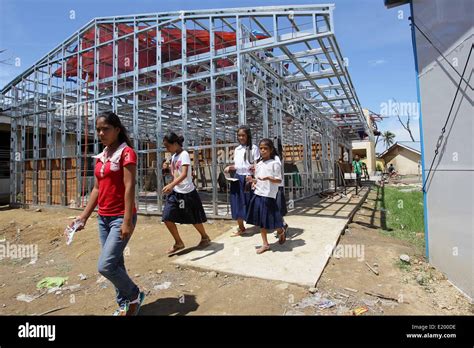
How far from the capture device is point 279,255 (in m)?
3.64

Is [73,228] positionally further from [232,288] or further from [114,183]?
[232,288]

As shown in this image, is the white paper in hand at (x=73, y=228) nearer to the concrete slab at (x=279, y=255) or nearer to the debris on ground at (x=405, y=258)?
the concrete slab at (x=279, y=255)

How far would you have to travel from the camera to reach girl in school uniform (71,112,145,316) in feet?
7.34

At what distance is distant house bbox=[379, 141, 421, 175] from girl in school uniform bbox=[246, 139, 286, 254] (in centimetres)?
2978

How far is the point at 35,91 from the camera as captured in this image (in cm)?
1000

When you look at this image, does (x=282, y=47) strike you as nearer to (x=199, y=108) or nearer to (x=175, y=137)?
(x=175, y=137)

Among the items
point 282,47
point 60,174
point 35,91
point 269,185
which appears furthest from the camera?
point 35,91

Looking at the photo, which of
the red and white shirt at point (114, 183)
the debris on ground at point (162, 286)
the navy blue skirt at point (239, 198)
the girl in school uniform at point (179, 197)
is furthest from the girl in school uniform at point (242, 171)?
the red and white shirt at point (114, 183)

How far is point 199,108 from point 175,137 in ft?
21.8

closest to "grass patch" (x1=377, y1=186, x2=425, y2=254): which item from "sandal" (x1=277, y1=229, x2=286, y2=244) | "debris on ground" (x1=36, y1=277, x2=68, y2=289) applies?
"sandal" (x1=277, y1=229, x2=286, y2=244)

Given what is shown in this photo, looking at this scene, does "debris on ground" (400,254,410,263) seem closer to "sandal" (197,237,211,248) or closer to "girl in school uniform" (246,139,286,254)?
"girl in school uniform" (246,139,286,254)

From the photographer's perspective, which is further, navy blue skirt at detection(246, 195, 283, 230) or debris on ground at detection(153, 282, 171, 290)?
navy blue skirt at detection(246, 195, 283, 230)
